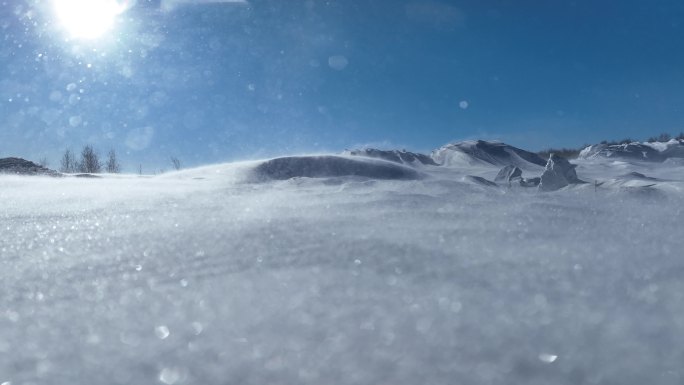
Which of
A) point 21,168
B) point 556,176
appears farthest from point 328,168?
point 21,168

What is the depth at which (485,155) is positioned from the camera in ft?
26.8

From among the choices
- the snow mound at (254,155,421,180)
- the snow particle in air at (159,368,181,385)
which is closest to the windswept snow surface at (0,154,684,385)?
the snow particle in air at (159,368,181,385)

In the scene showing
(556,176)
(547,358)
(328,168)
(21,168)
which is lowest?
(547,358)

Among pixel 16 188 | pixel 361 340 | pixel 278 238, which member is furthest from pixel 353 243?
pixel 16 188

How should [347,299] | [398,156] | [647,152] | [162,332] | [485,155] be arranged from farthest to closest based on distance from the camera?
[647,152], [485,155], [398,156], [347,299], [162,332]

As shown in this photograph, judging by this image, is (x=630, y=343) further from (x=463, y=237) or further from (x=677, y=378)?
(x=463, y=237)

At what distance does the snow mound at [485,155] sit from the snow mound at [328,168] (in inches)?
110

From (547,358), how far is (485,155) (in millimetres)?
7584

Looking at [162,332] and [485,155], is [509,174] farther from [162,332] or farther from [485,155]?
[485,155]

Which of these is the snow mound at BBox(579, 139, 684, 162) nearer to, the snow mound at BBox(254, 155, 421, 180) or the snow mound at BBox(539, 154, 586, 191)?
the snow mound at BBox(254, 155, 421, 180)

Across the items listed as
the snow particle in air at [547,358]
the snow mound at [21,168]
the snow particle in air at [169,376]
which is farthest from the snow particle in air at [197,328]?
the snow mound at [21,168]

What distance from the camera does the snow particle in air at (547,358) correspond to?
840mm

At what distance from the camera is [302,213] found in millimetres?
2209

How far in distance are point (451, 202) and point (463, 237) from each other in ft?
2.70
